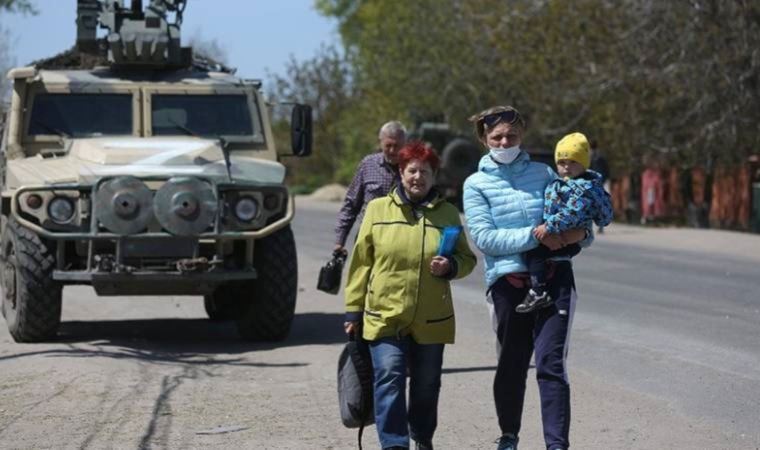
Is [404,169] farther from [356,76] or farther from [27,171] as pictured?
[356,76]

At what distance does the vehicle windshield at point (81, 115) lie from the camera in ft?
43.3

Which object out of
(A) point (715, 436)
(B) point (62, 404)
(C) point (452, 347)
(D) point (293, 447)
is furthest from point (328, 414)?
(C) point (452, 347)

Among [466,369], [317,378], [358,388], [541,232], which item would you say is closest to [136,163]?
[317,378]

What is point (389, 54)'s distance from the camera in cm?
5088

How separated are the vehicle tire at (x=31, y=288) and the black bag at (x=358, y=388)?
5.34 m

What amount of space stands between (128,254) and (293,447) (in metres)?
4.24

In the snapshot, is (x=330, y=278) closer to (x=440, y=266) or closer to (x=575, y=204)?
(x=440, y=266)

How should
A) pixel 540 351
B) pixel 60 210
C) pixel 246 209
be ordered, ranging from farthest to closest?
pixel 246 209 → pixel 60 210 → pixel 540 351

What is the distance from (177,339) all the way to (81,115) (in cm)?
214

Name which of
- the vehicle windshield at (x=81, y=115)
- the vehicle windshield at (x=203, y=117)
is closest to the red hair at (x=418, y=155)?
the vehicle windshield at (x=203, y=117)

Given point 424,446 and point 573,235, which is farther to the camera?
point 424,446

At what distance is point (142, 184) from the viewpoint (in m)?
11.7

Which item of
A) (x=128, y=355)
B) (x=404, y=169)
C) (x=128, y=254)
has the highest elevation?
(x=404, y=169)

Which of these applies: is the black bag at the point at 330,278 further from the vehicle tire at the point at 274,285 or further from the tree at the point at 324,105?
the tree at the point at 324,105
